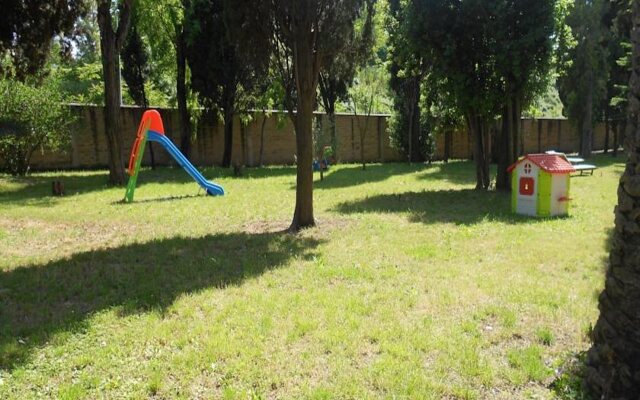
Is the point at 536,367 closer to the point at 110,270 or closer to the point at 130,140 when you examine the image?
the point at 110,270

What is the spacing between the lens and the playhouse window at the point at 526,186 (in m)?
9.64

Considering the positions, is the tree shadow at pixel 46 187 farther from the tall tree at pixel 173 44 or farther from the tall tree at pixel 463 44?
the tall tree at pixel 463 44

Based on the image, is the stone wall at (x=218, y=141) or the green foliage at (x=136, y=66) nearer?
the stone wall at (x=218, y=141)

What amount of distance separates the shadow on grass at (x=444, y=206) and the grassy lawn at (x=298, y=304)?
135 millimetres

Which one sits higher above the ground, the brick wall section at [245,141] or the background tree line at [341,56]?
the background tree line at [341,56]

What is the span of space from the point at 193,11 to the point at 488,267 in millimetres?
18430

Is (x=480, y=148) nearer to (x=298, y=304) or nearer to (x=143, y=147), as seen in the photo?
(x=143, y=147)

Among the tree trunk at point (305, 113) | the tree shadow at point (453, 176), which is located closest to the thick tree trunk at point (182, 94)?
the tree shadow at point (453, 176)

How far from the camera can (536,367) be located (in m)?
3.64

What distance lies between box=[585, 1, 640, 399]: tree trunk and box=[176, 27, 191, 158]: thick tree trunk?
20886mm

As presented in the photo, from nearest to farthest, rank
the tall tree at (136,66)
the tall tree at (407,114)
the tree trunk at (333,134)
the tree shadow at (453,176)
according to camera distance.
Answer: the tree shadow at (453,176) → the tall tree at (407,114) → the tall tree at (136,66) → the tree trunk at (333,134)

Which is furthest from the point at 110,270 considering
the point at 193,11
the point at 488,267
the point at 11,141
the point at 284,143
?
the point at 284,143

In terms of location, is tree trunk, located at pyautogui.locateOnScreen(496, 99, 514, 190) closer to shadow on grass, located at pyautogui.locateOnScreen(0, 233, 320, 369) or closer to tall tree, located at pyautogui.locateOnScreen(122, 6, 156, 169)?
shadow on grass, located at pyautogui.locateOnScreen(0, 233, 320, 369)

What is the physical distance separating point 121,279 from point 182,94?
17.5 meters
